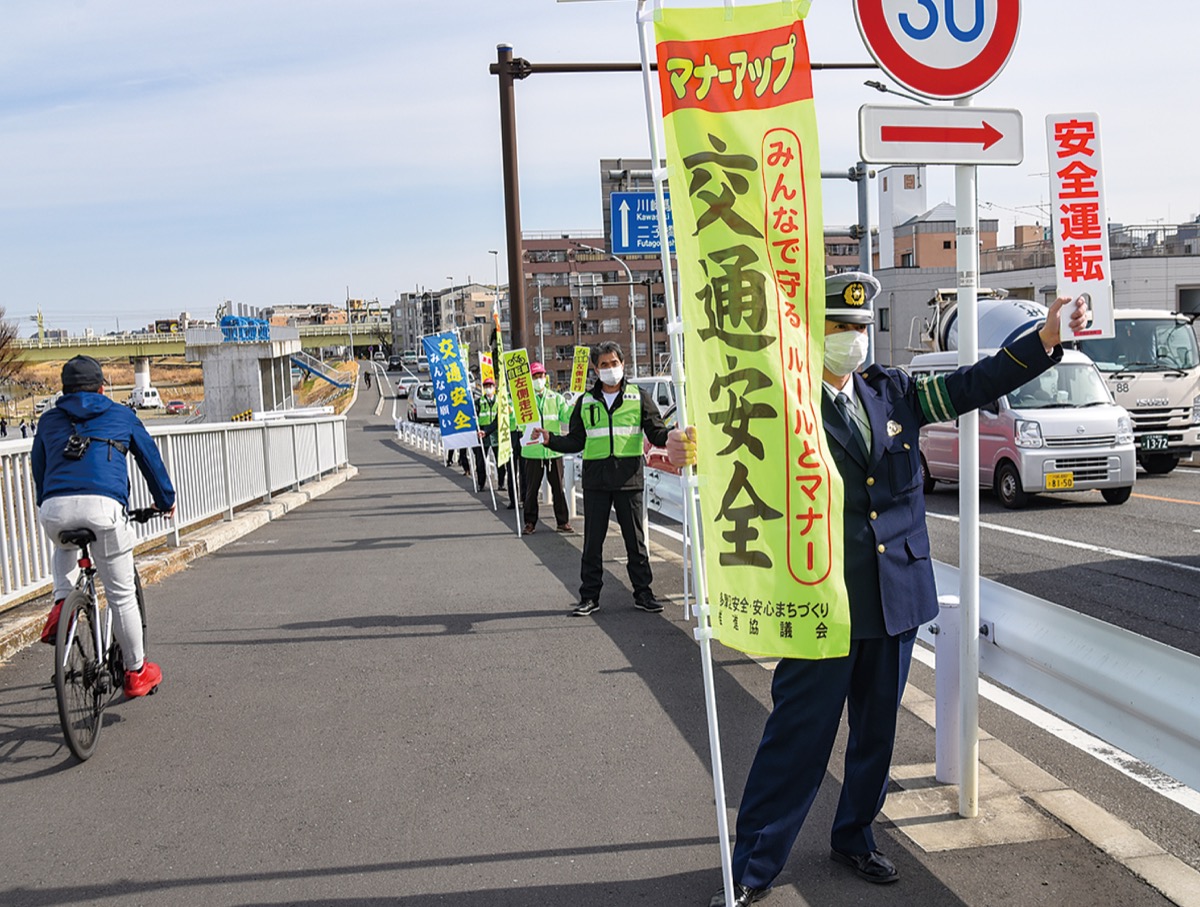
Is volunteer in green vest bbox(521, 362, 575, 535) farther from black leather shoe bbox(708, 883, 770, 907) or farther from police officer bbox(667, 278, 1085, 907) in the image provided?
black leather shoe bbox(708, 883, 770, 907)

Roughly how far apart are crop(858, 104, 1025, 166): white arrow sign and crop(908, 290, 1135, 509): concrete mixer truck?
9.50 metres

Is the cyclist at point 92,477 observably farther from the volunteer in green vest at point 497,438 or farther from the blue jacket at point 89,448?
the volunteer in green vest at point 497,438

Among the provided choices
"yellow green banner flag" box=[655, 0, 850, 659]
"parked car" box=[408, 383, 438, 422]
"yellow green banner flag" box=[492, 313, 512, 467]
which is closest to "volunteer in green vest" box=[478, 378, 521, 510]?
"yellow green banner flag" box=[492, 313, 512, 467]

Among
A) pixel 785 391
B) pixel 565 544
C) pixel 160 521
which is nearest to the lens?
pixel 785 391

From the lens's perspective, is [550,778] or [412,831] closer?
[412,831]

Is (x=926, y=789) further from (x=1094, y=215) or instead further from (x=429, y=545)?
(x=429, y=545)

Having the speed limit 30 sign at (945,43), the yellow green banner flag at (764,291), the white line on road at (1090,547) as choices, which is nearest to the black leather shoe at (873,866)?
the yellow green banner flag at (764,291)

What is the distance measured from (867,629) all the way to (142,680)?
425 centimetres

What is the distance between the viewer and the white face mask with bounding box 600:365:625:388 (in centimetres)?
830

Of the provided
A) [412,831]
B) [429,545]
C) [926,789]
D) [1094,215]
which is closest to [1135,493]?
[1094,215]

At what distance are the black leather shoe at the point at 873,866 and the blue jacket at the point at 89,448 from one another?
13.0 ft

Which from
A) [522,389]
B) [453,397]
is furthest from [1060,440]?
[453,397]

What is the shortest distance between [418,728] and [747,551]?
2917mm

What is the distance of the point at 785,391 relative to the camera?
2.99 metres
